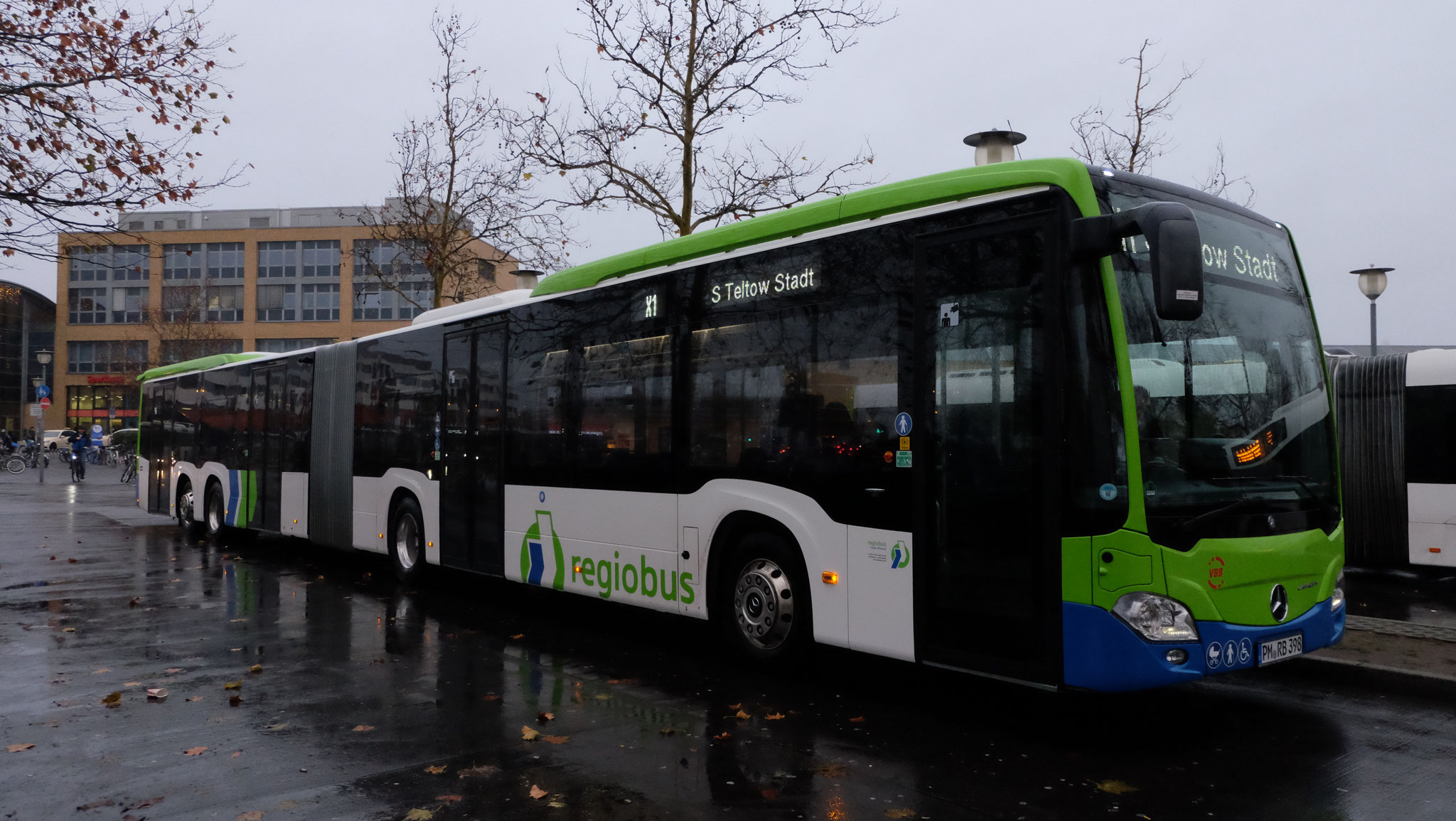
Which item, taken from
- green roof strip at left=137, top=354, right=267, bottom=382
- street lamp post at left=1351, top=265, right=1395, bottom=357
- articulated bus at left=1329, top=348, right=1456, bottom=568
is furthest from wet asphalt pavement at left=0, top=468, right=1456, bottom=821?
street lamp post at left=1351, top=265, right=1395, bottom=357

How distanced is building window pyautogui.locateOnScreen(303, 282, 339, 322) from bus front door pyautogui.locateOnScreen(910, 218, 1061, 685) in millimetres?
85237

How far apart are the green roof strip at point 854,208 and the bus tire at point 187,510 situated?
1349 cm

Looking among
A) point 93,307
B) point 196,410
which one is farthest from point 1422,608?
point 93,307

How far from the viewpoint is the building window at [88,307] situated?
8662 centimetres

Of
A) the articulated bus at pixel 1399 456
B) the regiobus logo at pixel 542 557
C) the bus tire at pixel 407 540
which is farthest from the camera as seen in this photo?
the articulated bus at pixel 1399 456

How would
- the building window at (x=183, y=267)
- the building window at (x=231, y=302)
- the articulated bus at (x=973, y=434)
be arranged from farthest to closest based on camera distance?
the building window at (x=231, y=302) < the building window at (x=183, y=267) < the articulated bus at (x=973, y=434)

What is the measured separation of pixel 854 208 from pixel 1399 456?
10155 millimetres

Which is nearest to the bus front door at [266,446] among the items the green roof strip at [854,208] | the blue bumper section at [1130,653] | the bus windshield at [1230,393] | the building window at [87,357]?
the green roof strip at [854,208]

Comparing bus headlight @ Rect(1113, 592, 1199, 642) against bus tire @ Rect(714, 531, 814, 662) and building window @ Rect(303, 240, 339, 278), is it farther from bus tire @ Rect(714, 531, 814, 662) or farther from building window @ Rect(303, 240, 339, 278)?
building window @ Rect(303, 240, 339, 278)

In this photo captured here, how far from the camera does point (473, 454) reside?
37.8 ft

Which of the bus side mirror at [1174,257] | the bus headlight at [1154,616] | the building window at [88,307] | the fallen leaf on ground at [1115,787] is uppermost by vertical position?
the building window at [88,307]

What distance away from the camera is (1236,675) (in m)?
7.72

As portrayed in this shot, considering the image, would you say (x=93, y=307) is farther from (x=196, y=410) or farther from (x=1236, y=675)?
(x=1236, y=675)

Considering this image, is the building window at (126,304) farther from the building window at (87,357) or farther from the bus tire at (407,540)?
the bus tire at (407,540)
